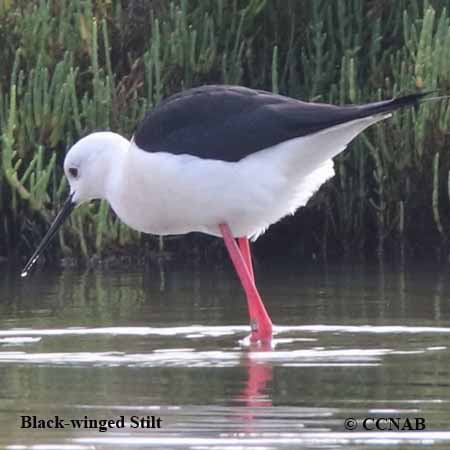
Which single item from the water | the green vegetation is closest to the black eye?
the water

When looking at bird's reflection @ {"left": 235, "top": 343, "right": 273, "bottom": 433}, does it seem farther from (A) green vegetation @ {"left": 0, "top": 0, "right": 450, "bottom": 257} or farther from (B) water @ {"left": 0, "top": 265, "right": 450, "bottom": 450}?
(A) green vegetation @ {"left": 0, "top": 0, "right": 450, "bottom": 257}

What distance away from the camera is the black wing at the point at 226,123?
25.4 ft

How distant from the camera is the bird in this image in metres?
7.75

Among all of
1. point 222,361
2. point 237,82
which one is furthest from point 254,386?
point 237,82

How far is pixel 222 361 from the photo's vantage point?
679cm

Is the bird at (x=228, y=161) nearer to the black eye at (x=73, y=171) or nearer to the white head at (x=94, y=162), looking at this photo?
the white head at (x=94, y=162)

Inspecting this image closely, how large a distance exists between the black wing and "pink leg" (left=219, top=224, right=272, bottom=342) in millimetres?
441

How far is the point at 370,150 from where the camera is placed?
10820 millimetres

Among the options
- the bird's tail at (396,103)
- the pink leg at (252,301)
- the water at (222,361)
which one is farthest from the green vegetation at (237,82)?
the bird's tail at (396,103)

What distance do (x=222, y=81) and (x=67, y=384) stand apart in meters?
5.26

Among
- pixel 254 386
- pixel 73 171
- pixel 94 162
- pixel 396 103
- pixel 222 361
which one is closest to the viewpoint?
pixel 254 386

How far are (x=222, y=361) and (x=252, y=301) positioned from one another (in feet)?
3.82

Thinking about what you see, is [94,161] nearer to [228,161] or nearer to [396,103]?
[228,161]

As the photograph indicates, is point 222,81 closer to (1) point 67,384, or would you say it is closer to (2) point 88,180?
(2) point 88,180
